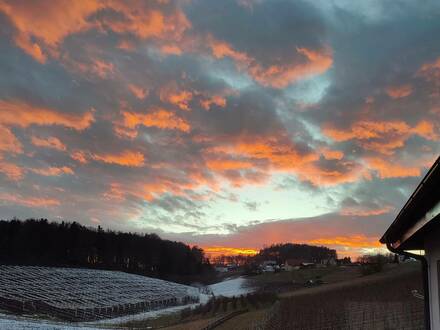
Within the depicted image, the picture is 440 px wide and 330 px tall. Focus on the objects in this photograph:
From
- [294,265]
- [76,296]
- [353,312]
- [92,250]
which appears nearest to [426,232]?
[353,312]

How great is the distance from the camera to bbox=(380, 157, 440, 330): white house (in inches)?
145

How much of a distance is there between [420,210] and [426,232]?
5.98 feet

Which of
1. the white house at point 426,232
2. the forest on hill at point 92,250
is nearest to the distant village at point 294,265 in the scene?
the forest on hill at point 92,250

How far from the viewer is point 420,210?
4613 millimetres

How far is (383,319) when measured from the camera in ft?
Result: 80.2

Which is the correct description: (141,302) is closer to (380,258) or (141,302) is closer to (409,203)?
(380,258)

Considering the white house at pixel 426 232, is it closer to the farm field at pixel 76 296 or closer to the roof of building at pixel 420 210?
the roof of building at pixel 420 210

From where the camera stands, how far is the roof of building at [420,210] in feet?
11.0

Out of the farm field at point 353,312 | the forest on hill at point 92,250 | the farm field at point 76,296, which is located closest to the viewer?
the farm field at point 353,312

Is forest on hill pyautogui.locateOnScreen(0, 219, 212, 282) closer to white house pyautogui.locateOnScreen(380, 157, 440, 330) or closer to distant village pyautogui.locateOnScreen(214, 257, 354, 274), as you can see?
distant village pyautogui.locateOnScreen(214, 257, 354, 274)

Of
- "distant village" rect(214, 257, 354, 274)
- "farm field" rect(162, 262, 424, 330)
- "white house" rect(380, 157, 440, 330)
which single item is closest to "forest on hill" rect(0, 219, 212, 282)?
"distant village" rect(214, 257, 354, 274)

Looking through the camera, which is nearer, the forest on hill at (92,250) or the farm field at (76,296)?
the farm field at (76,296)

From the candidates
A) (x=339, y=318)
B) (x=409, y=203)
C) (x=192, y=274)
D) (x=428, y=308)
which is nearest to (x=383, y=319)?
(x=339, y=318)

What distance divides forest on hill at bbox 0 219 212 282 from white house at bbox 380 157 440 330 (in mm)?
88095
